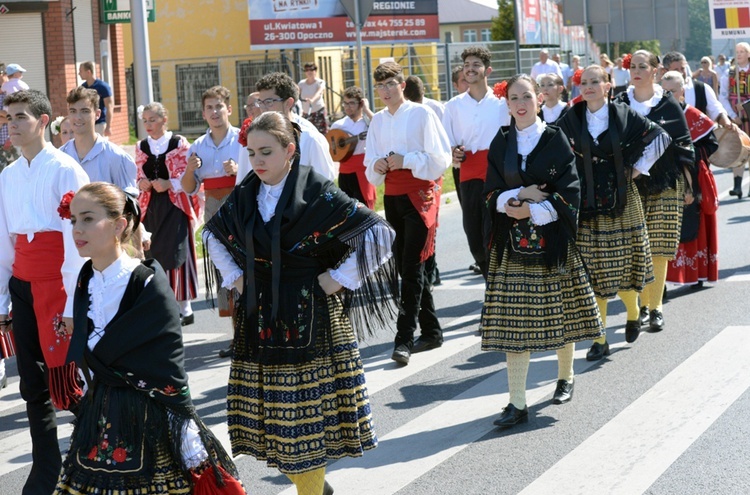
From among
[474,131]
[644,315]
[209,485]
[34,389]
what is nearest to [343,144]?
[474,131]

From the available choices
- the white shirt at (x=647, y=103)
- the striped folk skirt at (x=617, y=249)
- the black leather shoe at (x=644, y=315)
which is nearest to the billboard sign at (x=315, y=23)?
the white shirt at (x=647, y=103)

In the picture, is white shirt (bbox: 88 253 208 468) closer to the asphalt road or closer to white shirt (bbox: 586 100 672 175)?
the asphalt road

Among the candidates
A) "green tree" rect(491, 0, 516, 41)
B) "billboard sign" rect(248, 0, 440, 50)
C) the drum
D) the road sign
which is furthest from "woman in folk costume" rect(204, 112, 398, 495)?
"green tree" rect(491, 0, 516, 41)

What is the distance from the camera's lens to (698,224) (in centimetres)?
1062

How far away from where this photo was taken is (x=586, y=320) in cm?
706

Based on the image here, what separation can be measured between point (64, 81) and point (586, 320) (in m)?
19.5

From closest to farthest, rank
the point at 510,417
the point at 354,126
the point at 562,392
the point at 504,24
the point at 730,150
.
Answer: the point at 510,417 → the point at 562,392 → the point at 730,150 → the point at 354,126 → the point at 504,24

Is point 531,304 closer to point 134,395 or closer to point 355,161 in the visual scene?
point 134,395

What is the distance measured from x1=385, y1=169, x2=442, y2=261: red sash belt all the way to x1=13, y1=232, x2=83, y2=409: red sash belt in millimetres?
3184

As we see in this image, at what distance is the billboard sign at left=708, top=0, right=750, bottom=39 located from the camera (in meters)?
19.9

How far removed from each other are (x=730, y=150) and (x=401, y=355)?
3.95 m

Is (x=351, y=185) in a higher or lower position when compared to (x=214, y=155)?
lower

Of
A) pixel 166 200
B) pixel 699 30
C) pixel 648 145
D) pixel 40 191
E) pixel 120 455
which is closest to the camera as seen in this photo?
pixel 120 455

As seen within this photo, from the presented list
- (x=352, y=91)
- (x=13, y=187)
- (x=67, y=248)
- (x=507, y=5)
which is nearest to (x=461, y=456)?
(x=67, y=248)
